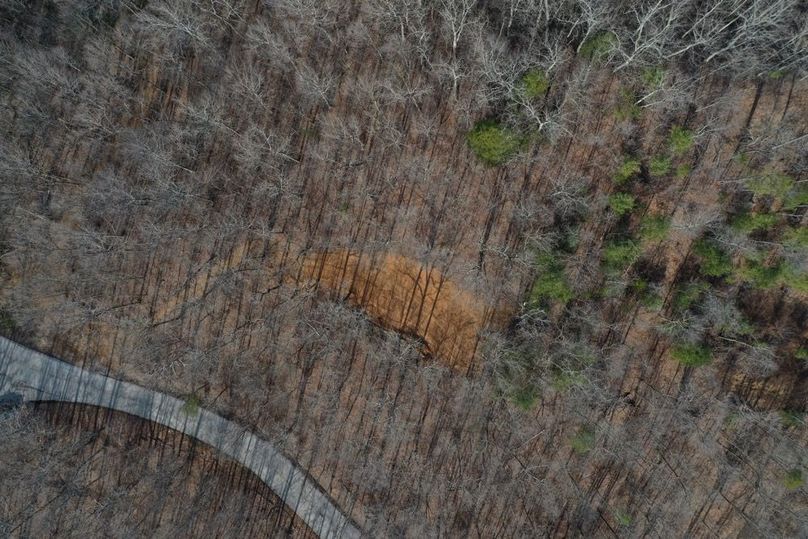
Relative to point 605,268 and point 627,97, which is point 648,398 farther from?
point 627,97

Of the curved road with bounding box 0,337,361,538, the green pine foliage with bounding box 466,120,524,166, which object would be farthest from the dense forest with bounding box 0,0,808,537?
the curved road with bounding box 0,337,361,538

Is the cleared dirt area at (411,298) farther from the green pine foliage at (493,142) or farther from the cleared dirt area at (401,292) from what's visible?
the green pine foliage at (493,142)

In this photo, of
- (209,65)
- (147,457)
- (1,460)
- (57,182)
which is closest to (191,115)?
(209,65)

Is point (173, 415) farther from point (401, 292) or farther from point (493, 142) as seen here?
point (493, 142)

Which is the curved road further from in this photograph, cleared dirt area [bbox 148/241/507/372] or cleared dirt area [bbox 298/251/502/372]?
cleared dirt area [bbox 298/251/502/372]

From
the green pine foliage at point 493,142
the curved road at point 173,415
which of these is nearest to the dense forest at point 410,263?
the green pine foliage at point 493,142
